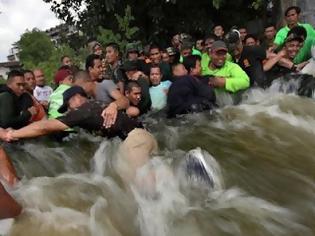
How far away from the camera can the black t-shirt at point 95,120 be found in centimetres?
531

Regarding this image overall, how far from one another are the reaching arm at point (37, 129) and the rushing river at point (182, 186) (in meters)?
0.28

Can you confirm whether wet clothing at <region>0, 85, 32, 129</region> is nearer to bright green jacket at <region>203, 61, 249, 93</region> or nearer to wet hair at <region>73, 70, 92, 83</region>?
wet hair at <region>73, 70, 92, 83</region>

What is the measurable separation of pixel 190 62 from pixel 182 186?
338 cm

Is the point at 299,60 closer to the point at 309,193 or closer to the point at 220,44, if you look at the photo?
the point at 220,44

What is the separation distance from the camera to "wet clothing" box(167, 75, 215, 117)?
275 inches

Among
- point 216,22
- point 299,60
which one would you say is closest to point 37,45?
point 216,22

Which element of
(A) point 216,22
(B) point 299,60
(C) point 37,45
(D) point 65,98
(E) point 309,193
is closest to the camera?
(E) point 309,193

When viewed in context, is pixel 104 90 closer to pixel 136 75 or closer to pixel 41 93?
pixel 136 75

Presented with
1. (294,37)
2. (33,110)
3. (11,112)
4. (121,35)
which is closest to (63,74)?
(33,110)

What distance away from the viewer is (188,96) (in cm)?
708

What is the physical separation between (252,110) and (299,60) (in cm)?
251

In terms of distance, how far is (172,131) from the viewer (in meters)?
6.33

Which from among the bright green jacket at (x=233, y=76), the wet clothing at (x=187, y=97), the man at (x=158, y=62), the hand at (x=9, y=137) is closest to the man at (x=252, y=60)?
the bright green jacket at (x=233, y=76)

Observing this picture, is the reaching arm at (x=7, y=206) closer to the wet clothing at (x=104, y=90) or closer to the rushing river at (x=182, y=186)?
the rushing river at (x=182, y=186)
